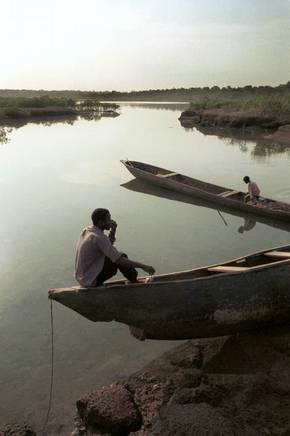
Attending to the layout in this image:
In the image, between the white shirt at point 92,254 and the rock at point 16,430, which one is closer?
the rock at point 16,430

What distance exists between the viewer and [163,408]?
3.34 m

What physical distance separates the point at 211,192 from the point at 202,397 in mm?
7891

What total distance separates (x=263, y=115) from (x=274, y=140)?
5.13 m

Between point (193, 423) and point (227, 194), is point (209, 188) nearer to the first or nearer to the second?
point (227, 194)

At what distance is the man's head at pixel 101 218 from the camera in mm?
4067

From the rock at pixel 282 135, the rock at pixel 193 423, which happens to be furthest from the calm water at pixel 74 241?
the rock at pixel 282 135

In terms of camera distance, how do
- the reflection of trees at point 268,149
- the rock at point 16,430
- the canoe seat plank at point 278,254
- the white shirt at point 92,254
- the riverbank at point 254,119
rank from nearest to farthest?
the rock at point 16,430 → the white shirt at point 92,254 → the canoe seat plank at point 278,254 → the reflection of trees at point 268,149 → the riverbank at point 254,119

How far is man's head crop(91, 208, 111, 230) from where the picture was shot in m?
4.07

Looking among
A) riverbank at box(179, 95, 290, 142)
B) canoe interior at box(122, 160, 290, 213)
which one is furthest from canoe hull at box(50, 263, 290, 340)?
riverbank at box(179, 95, 290, 142)

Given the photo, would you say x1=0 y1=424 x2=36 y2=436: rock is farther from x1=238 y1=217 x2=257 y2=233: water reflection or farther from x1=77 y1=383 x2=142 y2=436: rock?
x1=238 y1=217 x2=257 y2=233: water reflection

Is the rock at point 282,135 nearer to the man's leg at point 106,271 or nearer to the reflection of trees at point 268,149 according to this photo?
the reflection of trees at point 268,149

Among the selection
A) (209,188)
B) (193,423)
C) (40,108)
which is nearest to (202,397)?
(193,423)

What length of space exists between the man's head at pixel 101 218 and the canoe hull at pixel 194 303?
0.62 m

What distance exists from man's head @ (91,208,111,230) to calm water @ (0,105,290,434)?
143 cm
